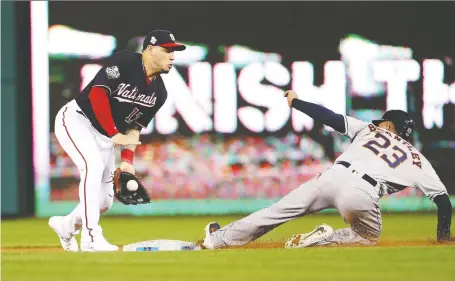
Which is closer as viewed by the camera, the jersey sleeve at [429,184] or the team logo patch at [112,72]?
the jersey sleeve at [429,184]

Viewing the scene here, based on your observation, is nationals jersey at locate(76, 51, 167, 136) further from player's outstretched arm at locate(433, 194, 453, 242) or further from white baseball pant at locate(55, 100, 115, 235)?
player's outstretched arm at locate(433, 194, 453, 242)

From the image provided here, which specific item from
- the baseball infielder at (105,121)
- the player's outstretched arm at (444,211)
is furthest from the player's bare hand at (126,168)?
the player's outstretched arm at (444,211)

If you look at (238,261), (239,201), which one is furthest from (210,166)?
(238,261)

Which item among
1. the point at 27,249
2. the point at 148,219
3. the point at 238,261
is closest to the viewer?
the point at 238,261

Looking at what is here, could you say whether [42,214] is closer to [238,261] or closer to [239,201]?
[239,201]

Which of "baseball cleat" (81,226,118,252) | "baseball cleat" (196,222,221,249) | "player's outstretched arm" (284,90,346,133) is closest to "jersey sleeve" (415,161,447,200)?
"player's outstretched arm" (284,90,346,133)

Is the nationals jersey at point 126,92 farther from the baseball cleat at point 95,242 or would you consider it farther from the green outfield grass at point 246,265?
the green outfield grass at point 246,265

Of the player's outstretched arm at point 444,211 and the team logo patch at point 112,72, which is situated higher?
the team logo patch at point 112,72

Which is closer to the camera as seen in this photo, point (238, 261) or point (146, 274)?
point (146, 274)
